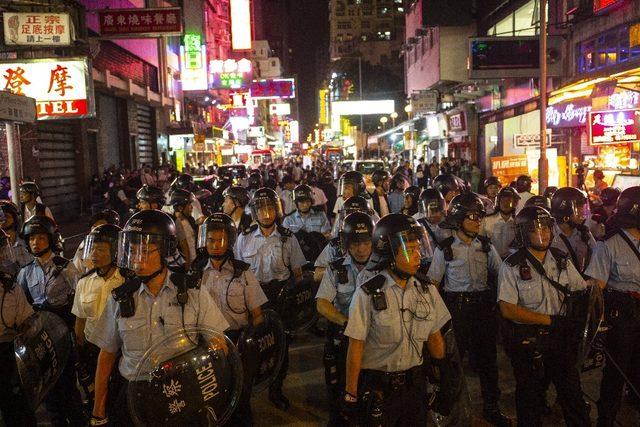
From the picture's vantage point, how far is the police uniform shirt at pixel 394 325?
3766mm

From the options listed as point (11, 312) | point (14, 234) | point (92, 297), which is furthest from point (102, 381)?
point (14, 234)

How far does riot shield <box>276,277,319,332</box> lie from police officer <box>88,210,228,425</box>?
2.28 metres

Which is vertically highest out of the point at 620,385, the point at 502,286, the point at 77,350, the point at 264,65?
the point at 264,65

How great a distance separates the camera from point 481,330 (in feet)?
18.5

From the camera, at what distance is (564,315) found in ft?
15.2

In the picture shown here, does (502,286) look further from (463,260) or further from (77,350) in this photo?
(77,350)

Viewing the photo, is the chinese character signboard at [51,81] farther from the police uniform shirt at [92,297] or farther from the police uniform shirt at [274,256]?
the police uniform shirt at [92,297]

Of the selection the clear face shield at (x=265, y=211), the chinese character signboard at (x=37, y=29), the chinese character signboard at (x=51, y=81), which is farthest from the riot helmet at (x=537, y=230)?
the chinese character signboard at (x=37, y=29)

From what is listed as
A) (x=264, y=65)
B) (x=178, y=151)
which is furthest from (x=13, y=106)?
(x=264, y=65)

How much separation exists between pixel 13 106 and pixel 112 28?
7.46m

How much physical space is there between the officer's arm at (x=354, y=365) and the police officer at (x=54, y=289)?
9.45ft

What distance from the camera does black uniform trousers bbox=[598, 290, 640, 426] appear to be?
4816mm

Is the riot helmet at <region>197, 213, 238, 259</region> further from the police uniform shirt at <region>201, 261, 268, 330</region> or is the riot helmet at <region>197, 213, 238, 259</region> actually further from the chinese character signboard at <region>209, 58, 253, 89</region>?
the chinese character signboard at <region>209, 58, 253, 89</region>

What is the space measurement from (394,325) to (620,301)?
2.24 meters
